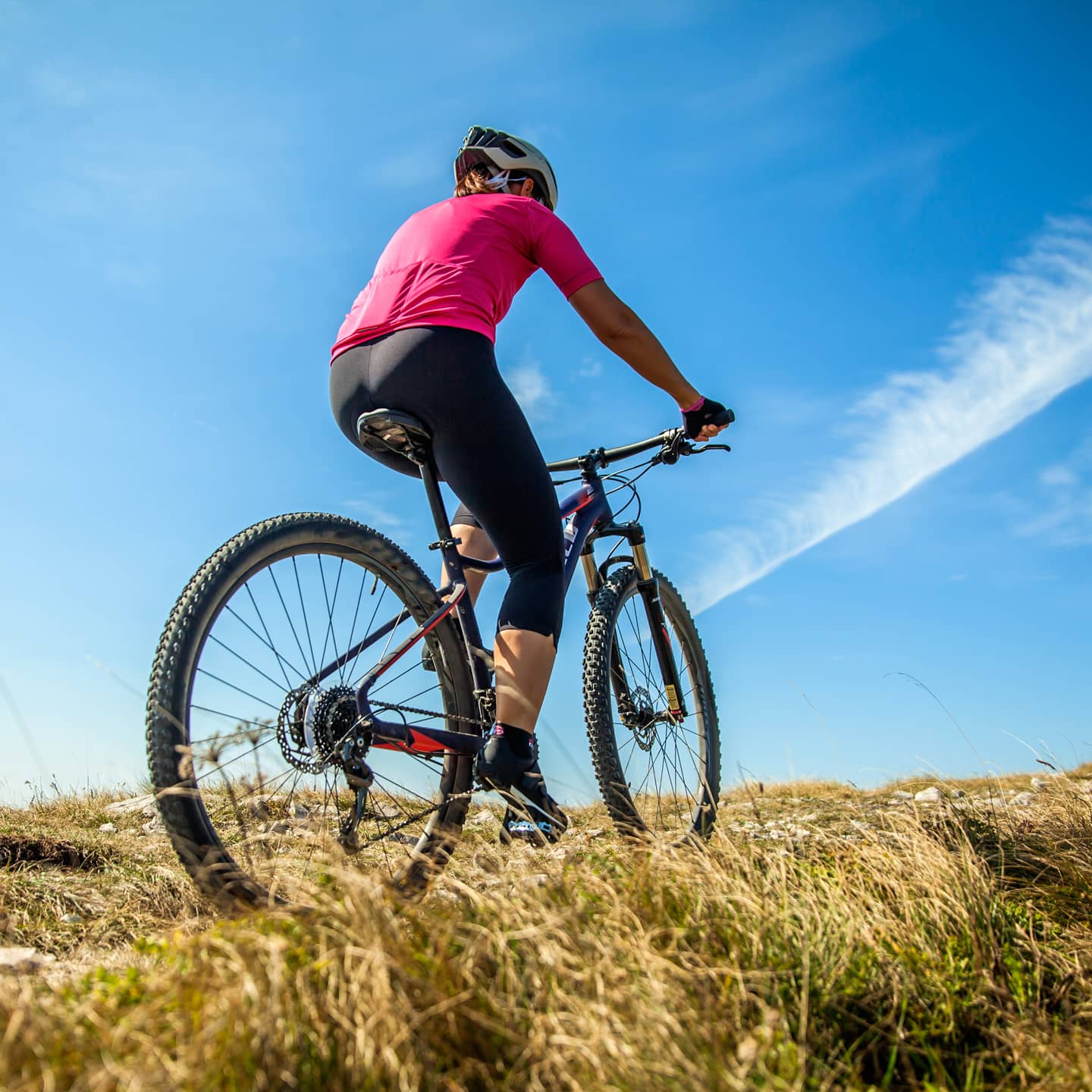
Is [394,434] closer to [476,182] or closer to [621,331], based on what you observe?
[621,331]

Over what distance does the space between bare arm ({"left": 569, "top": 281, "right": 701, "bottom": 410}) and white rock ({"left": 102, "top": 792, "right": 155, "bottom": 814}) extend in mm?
4011

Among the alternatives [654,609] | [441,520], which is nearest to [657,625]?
[654,609]

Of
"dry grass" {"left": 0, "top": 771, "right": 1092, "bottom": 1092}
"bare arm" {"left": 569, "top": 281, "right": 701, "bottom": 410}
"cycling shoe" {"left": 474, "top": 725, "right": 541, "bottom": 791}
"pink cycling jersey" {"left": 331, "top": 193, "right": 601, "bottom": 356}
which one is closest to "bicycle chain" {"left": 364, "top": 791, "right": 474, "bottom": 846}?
"cycling shoe" {"left": 474, "top": 725, "right": 541, "bottom": 791}

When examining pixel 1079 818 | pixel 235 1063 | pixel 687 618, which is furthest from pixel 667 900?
pixel 687 618

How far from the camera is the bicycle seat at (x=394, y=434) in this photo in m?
2.98

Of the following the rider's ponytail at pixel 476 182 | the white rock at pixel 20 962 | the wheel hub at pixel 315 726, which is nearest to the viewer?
the white rock at pixel 20 962

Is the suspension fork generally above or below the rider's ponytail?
below

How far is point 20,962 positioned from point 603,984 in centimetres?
148

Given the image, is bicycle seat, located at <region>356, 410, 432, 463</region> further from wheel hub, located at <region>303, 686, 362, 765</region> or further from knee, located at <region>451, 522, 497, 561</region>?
wheel hub, located at <region>303, 686, 362, 765</region>

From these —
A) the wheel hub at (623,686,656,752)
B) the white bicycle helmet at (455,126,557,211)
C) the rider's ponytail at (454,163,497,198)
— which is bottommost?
the wheel hub at (623,686,656,752)

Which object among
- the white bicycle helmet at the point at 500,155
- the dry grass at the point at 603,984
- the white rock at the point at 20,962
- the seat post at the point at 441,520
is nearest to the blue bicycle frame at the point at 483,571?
the seat post at the point at 441,520

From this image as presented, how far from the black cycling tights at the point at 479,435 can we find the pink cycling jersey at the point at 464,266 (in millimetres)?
62

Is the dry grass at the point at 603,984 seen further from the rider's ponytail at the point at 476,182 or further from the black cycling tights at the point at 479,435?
the rider's ponytail at the point at 476,182

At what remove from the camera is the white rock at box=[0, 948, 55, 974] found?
2006mm
